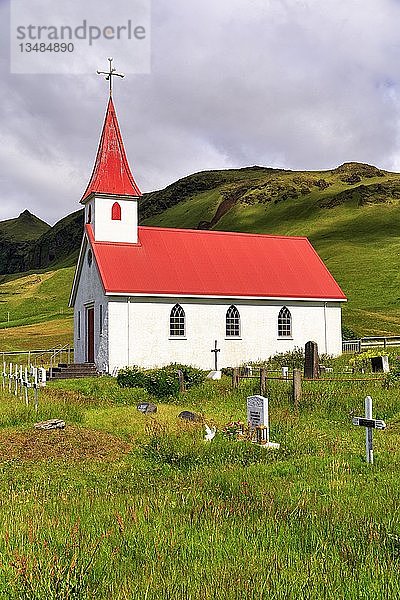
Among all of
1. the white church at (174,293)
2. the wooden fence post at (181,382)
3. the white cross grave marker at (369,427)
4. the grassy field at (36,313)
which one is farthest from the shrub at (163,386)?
the grassy field at (36,313)

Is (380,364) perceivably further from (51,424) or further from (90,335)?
(51,424)

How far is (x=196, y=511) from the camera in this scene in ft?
28.9

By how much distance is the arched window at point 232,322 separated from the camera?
122 ft

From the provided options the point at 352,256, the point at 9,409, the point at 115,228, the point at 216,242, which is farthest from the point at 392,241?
the point at 9,409

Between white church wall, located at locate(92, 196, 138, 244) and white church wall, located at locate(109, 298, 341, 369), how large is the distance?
4611 millimetres

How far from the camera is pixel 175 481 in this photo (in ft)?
36.4

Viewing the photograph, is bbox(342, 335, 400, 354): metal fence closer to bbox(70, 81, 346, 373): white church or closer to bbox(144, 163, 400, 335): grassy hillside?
bbox(70, 81, 346, 373): white church

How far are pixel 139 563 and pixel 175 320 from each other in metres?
29.0

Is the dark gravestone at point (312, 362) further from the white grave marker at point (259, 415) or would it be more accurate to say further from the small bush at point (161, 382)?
the white grave marker at point (259, 415)

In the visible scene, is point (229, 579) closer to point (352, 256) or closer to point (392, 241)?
point (352, 256)

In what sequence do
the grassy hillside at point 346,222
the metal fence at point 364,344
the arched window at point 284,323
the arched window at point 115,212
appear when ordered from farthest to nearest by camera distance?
the grassy hillside at point 346,222, the metal fence at point 364,344, the arched window at point 284,323, the arched window at point 115,212

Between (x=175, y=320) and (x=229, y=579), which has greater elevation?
(x=175, y=320)

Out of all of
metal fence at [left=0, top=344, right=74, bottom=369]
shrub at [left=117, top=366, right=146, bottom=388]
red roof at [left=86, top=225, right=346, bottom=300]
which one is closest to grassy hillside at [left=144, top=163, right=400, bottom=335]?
red roof at [left=86, top=225, right=346, bottom=300]

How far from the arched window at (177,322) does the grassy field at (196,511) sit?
17.6 m
